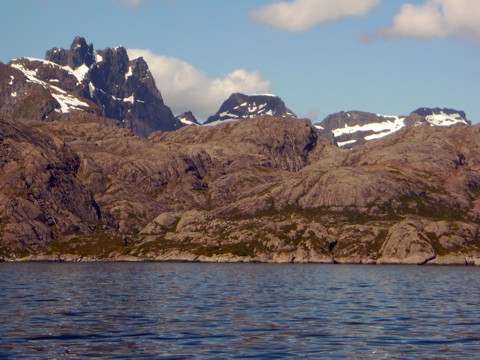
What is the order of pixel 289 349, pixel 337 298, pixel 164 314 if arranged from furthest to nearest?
pixel 337 298 < pixel 164 314 < pixel 289 349

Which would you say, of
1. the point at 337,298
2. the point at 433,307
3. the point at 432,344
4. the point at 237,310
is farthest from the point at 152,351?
the point at 337,298

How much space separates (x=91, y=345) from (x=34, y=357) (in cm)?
676

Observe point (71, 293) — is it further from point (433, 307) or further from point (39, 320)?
point (433, 307)

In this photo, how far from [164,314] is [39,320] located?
46.8ft

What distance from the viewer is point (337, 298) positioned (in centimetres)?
11000

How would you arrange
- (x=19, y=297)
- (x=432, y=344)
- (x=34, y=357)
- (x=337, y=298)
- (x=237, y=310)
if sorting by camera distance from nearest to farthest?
(x=34, y=357) < (x=432, y=344) < (x=237, y=310) < (x=19, y=297) < (x=337, y=298)

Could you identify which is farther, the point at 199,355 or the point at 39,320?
the point at 39,320

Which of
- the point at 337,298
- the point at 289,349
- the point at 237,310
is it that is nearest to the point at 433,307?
the point at 337,298

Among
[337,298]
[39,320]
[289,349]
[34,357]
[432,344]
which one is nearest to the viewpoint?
[34,357]

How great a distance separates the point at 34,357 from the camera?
5128 centimetres

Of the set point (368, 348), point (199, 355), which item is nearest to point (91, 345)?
point (199, 355)

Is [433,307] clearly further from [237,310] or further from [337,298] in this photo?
[237,310]

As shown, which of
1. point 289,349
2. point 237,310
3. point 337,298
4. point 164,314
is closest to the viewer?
point 289,349

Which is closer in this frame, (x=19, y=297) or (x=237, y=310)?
(x=237, y=310)
